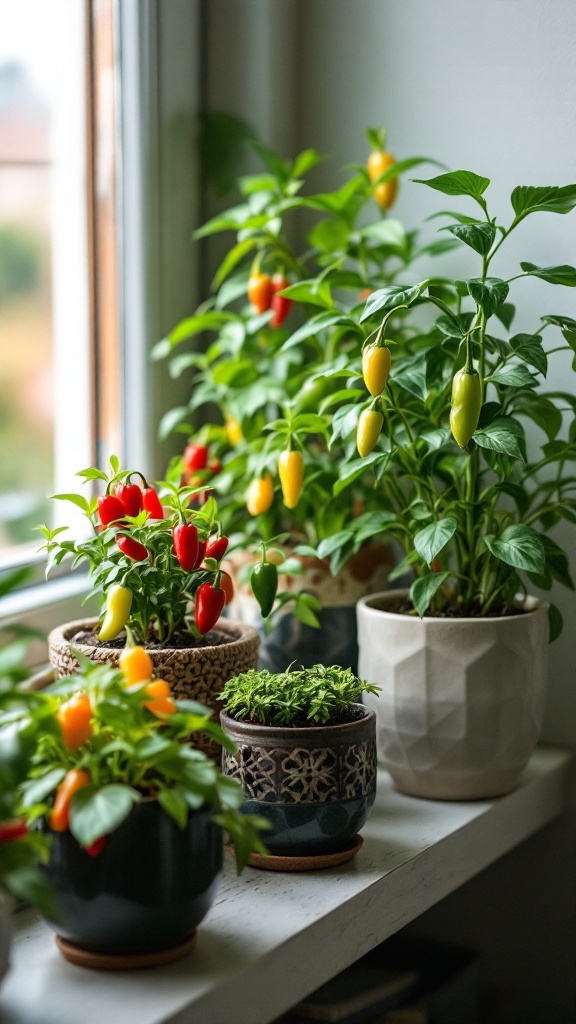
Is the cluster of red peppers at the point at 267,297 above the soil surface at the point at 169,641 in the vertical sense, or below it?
above

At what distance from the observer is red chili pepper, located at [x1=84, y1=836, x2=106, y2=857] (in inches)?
32.7

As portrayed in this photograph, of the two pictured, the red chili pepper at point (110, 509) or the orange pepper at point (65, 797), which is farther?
the red chili pepper at point (110, 509)

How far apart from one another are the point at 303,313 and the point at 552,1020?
1.03m

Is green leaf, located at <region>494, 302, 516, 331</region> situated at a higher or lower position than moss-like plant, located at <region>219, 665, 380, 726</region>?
higher

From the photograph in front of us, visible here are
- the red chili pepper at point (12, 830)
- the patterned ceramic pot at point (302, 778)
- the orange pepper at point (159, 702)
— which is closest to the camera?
the red chili pepper at point (12, 830)

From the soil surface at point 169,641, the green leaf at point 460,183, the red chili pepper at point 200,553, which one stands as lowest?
the soil surface at point 169,641

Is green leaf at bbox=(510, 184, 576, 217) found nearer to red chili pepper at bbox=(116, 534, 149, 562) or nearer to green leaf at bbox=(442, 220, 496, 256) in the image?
green leaf at bbox=(442, 220, 496, 256)

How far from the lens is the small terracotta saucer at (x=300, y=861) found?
106 cm

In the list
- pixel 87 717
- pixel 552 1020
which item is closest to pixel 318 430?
→ pixel 87 717

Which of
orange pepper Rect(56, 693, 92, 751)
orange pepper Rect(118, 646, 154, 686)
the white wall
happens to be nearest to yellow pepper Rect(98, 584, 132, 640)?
orange pepper Rect(118, 646, 154, 686)

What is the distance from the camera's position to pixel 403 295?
104 centimetres

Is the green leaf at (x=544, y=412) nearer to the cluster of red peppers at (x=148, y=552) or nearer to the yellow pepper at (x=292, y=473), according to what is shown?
the yellow pepper at (x=292, y=473)

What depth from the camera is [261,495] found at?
133 centimetres

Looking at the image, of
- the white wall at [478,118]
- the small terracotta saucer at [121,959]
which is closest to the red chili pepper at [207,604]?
the small terracotta saucer at [121,959]
